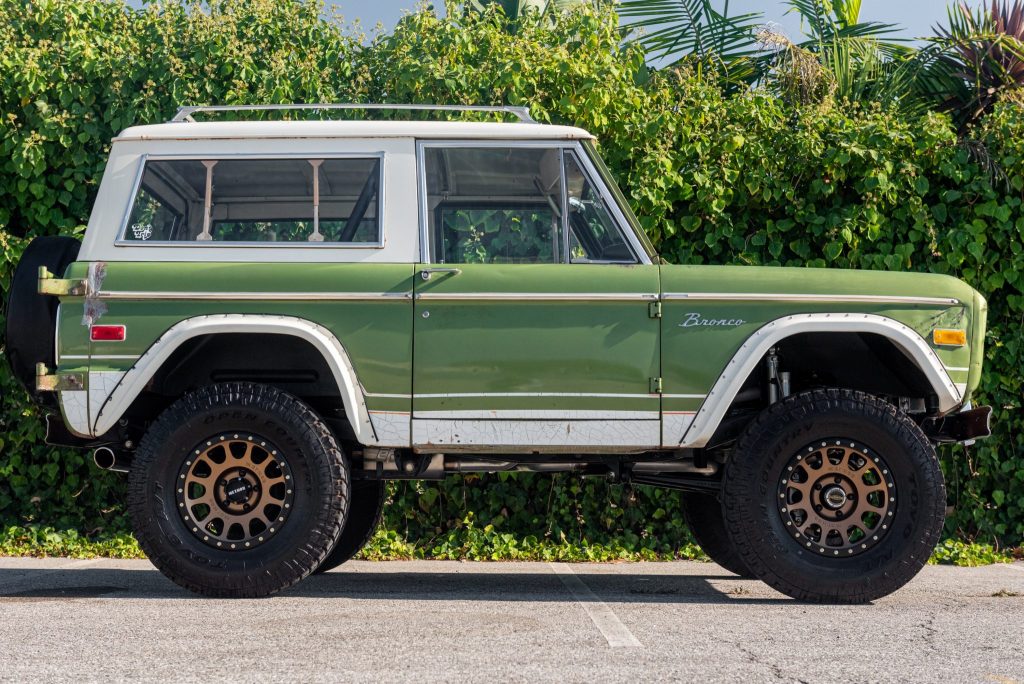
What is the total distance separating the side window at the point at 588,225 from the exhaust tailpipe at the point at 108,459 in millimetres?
2414

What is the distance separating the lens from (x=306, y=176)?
5.49 meters

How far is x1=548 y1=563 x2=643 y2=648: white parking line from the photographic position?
13.5ft

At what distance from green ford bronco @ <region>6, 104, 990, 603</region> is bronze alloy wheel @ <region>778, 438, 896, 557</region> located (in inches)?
0.4

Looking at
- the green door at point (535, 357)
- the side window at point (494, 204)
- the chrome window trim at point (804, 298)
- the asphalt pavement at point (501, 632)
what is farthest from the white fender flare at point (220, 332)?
the chrome window trim at point (804, 298)

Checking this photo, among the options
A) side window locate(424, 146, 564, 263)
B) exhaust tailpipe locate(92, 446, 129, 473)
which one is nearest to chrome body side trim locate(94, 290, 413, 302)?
side window locate(424, 146, 564, 263)

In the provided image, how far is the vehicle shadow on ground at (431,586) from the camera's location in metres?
5.36

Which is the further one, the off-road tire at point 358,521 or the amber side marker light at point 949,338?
the off-road tire at point 358,521

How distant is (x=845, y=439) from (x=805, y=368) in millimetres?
655

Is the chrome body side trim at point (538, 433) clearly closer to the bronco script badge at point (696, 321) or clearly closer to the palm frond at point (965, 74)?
the bronco script badge at point (696, 321)

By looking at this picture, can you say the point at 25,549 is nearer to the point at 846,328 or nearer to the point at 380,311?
the point at 380,311

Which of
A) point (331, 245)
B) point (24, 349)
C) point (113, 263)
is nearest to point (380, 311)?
point (331, 245)

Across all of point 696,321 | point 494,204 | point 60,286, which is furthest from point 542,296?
point 60,286

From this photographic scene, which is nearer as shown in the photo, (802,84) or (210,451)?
(210,451)

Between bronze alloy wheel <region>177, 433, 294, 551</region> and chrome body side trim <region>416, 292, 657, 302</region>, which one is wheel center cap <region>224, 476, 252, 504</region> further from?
chrome body side trim <region>416, 292, 657, 302</region>
